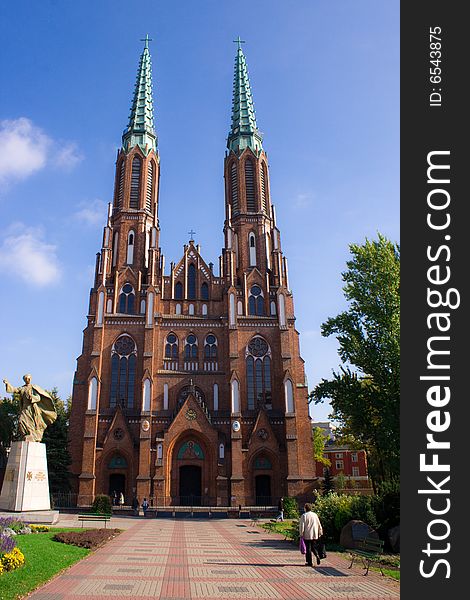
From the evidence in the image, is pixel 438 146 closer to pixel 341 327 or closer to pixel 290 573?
pixel 290 573

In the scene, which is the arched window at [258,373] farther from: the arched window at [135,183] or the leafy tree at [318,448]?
the arched window at [135,183]

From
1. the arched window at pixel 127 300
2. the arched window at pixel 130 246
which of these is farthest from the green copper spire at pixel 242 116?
the arched window at pixel 127 300

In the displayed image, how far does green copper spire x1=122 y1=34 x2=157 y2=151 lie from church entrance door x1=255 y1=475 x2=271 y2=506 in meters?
35.2

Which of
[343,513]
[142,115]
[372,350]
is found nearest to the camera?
[343,513]

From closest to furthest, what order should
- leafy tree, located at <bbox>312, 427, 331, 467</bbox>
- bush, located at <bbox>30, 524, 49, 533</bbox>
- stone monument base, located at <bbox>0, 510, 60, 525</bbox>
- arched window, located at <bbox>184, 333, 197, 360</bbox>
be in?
bush, located at <bbox>30, 524, 49, 533</bbox>
stone monument base, located at <bbox>0, 510, 60, 525</bbox>
arched window, located at <bbox>184, 333, 197, 360</bbox>
leafy tree, located at <bbox>312, 427, 331, 467</bbox>

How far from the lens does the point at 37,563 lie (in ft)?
35.3

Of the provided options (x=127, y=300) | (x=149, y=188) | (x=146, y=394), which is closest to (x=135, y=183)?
(x=149, y=188)

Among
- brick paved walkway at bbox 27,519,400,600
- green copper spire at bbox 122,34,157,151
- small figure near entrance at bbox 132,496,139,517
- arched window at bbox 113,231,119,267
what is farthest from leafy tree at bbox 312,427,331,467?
brick paved walkway at bbox 27,519,400,600

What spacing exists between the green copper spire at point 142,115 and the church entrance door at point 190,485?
3298 centimetres

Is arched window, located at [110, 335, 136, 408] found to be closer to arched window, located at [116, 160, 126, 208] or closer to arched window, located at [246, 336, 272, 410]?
arched window, located at [246, 336, 272, 410]

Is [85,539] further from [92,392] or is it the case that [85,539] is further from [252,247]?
[252,247]

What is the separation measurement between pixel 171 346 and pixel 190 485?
1161cm

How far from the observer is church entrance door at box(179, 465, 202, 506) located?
121 feet

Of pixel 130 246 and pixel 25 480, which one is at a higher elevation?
pixel 130 246
